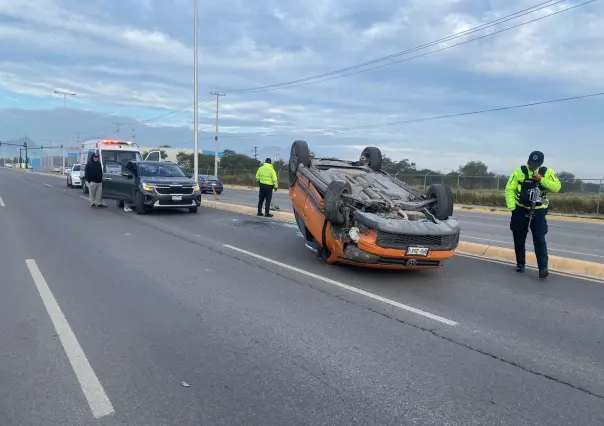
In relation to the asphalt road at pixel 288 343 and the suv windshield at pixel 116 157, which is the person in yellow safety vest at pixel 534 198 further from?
the suv windshield at pixel 116 157

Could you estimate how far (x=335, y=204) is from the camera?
272 inches

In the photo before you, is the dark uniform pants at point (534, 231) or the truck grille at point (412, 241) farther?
the dark uniform pants at point (534, 231)

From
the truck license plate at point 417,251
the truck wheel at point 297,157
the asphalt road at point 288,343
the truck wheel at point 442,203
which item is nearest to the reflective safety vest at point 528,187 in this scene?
the truck wheel at point 442,203

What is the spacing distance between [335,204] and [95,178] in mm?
12059

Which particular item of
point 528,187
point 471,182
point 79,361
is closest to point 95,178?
point 79,361

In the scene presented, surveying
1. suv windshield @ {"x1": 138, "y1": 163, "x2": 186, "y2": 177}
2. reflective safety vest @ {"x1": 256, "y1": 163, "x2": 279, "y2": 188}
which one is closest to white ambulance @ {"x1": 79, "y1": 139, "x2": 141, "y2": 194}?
suv windshield @ {"x1": 138, "y1": 163, "x2": 186, "y2": 177}

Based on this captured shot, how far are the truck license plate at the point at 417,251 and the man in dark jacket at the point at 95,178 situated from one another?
13.0 meters

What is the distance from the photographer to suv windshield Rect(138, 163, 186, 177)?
49.0ft

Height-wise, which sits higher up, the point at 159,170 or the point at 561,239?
the point at 159,170

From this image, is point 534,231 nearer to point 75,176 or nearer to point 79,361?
point 79,361

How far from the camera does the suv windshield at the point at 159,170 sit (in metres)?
14.9

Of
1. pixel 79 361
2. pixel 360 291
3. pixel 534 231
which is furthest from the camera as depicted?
pixel 534 231

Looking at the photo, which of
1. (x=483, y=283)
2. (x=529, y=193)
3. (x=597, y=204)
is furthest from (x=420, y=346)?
(x=597, y=204)

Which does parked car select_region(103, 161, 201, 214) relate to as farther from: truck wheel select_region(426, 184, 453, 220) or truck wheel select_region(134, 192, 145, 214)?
truck wheel select_region(426, 184, 453, 220)
